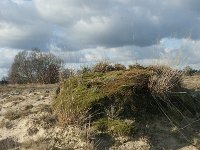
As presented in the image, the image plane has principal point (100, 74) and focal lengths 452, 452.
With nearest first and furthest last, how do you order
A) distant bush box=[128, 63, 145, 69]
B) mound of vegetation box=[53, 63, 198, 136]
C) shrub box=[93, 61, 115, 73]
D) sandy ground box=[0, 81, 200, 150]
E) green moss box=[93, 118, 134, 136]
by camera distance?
sandy ground box=[0, 81, 200, 150]
green moss box=[93, 118, 134, 136]
mound of vegetation box=[53, 63, 198, 136]
distant bush box=[128, 63, 145, 69]
shrub box=[93, 61, 115, 73]

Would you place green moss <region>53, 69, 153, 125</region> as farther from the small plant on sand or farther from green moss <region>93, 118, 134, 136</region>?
the small plant on sand

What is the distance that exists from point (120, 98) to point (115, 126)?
2.90ft

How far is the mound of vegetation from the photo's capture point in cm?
1036

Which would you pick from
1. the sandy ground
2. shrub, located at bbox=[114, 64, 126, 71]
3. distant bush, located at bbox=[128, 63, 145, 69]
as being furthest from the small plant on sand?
distant bush, located at bbox=[128, 63, 145, 69]

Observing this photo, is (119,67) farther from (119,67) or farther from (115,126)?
(115,126)

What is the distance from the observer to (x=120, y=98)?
10.7 m

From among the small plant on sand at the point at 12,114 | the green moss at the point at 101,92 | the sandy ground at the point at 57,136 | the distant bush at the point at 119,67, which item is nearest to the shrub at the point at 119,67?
the distant bush at the point at 119,67

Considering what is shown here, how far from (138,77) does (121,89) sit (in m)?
0.59

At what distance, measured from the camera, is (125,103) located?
10.6 m

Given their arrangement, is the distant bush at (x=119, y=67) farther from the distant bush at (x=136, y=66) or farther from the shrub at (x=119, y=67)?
the distant bush at (x=136, y=66)

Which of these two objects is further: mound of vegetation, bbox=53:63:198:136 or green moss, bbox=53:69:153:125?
green moss, bbox=53:69:153:125

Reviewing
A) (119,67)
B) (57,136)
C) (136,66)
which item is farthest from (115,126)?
(119,67)

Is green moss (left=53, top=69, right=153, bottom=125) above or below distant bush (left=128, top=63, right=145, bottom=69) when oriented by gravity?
below

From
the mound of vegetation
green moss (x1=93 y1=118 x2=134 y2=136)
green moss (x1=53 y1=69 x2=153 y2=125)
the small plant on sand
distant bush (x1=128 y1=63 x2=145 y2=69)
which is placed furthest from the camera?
distant bush (x1=128 y1=63 x2=145 y2=69)
